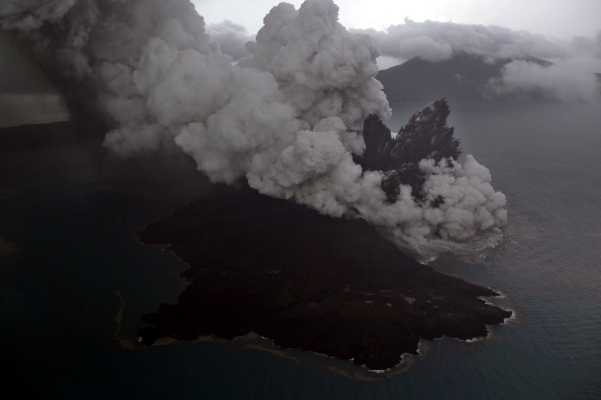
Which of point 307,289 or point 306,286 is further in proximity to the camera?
point 306,286

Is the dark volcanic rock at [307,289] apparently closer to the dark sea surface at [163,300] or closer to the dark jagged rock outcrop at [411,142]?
the dark sea surface at [163,300]

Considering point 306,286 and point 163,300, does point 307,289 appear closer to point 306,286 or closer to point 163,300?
point 306,286

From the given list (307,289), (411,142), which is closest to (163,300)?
(307,289)

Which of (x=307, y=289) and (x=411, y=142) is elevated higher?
(x=411, y=142)

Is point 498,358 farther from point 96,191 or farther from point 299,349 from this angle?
point 96,191

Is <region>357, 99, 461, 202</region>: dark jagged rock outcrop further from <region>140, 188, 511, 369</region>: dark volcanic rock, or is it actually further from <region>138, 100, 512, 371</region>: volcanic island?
<region>140, 188, 511, 369</region>: dark volcanic rock

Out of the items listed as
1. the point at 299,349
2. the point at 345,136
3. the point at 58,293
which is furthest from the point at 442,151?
the point at 58,293

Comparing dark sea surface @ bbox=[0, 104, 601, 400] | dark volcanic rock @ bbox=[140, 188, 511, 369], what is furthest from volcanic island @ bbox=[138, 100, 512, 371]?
dark sea surface @ bbox=[0, 104, 601, 400]
